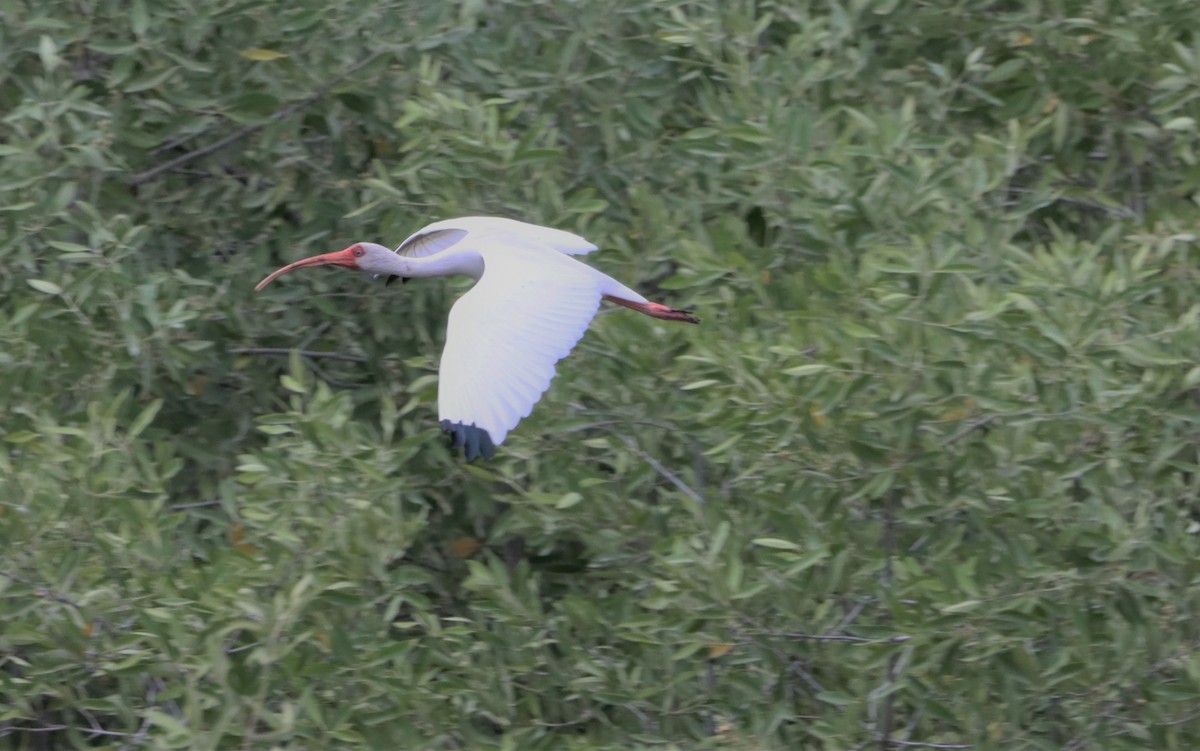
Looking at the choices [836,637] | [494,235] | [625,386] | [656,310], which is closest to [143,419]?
[494,235]

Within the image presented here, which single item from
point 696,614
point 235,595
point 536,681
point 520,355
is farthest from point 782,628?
point 235,595

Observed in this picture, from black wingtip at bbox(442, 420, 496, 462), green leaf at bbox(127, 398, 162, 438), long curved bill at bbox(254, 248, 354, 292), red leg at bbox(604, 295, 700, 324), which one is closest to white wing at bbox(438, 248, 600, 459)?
black wingtip at bbox(442, 420, 496, 462)

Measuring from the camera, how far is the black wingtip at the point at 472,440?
17.0 ft

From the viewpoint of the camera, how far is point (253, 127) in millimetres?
6789

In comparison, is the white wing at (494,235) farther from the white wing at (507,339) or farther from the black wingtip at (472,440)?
the black wingtip at (472,440)

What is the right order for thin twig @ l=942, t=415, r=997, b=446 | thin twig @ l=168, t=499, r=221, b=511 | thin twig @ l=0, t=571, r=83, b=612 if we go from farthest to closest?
thin twig @ l=168, t=499, r=221, b=511, thin twig @ l=0, t=571, r=83, b=612, thin twig @ l=942, t=415, r=997, b=446

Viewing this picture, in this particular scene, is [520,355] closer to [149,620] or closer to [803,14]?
[149,620]

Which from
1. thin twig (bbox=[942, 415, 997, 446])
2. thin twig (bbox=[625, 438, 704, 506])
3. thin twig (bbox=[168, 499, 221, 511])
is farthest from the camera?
thin twig (bbox=[168, 499, 221, 511])

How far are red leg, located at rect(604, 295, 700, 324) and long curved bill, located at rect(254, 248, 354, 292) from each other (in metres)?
0.92

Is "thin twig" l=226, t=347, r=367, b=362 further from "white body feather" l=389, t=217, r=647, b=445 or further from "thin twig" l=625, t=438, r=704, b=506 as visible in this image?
"thin twig" l=625, t=438, r=704, b=506

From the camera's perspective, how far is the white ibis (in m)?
5.31

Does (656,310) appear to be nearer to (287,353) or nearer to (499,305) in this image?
A: (499,305)

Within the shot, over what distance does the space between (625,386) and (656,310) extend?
0.30 metres

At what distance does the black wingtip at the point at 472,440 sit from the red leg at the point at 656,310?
883 millimetres
